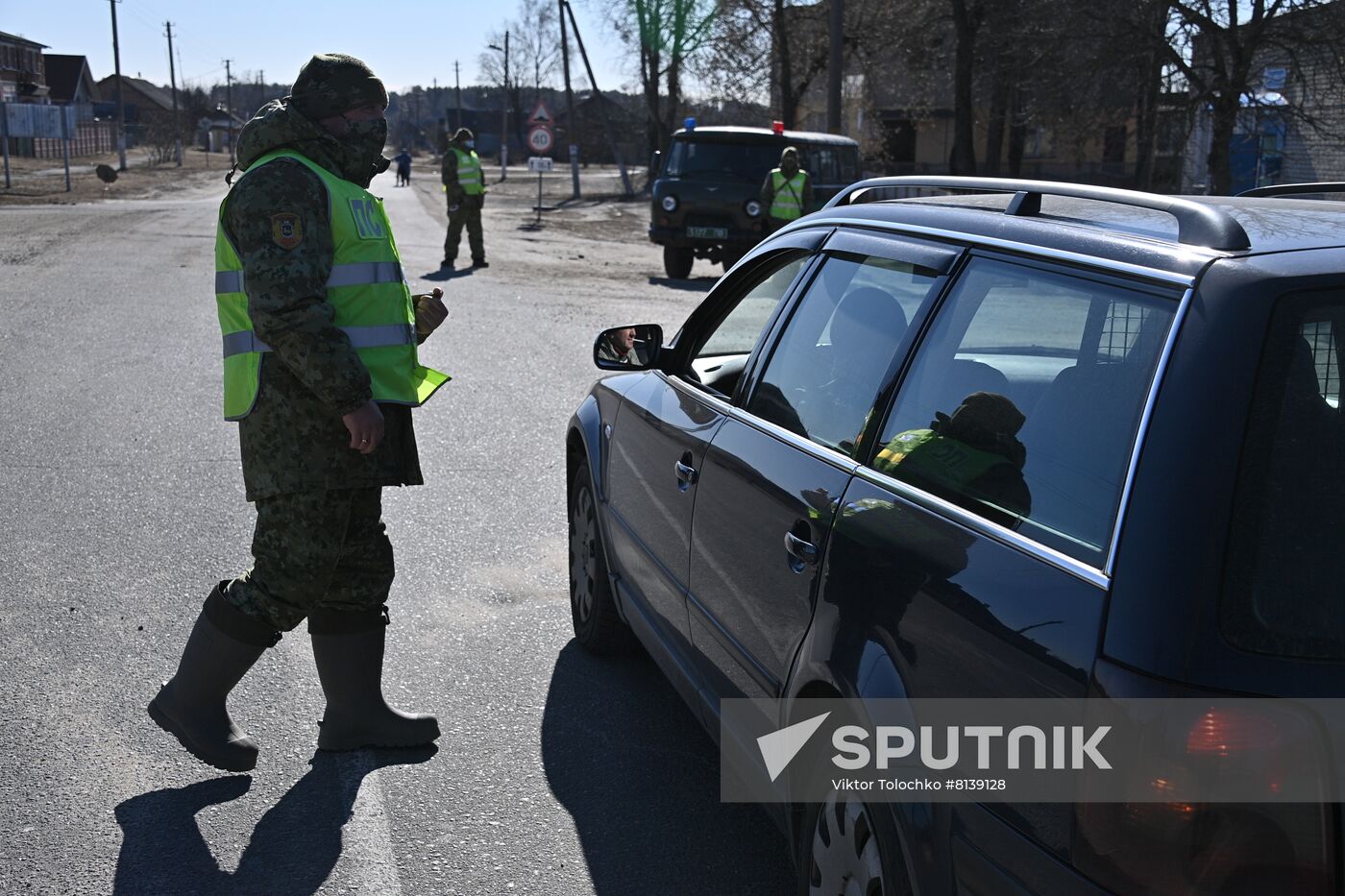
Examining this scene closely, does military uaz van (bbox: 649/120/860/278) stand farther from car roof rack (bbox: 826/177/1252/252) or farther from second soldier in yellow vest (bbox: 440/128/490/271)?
car roof rack (bbox: 826/177/1252/252)

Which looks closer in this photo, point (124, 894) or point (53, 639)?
point (124, 894)

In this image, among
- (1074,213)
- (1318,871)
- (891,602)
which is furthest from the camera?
(1074,213)

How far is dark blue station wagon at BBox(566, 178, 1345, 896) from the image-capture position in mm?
1954

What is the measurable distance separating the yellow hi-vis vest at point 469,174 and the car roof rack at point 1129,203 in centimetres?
1652

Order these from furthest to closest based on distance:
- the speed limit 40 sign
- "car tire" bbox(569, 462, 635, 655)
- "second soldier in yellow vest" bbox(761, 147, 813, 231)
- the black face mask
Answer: the speed limit 40 sign
"second soldier in yellow vest" bbox(761, 147, 813, 231)
"car tire" bbox(569, 462, 635, 655)
the black face mask

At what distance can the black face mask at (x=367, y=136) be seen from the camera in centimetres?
399

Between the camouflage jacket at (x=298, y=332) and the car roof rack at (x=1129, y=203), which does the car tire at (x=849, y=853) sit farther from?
the camouflage jacket at (x=298, y=332)

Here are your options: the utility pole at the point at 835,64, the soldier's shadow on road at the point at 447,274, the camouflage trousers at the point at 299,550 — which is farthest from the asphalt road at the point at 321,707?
the utility pole at the point at 835,64

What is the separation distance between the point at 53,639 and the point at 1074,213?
3.90 m

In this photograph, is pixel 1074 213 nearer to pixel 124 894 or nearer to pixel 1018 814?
pixel 1018 814

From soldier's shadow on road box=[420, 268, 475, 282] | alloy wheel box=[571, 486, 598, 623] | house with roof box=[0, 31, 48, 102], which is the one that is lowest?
soldier's shadow on road box=[420, 268, 475, 282]

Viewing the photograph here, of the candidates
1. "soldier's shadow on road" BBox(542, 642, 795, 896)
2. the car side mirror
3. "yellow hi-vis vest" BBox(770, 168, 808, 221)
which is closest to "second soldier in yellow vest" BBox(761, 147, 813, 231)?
"yellow hi-vis vest" BBox(770, 168, 808, 221)

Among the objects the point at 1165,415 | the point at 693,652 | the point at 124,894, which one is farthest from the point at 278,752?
the point at 1165,415

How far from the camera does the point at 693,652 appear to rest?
12.5 ft
